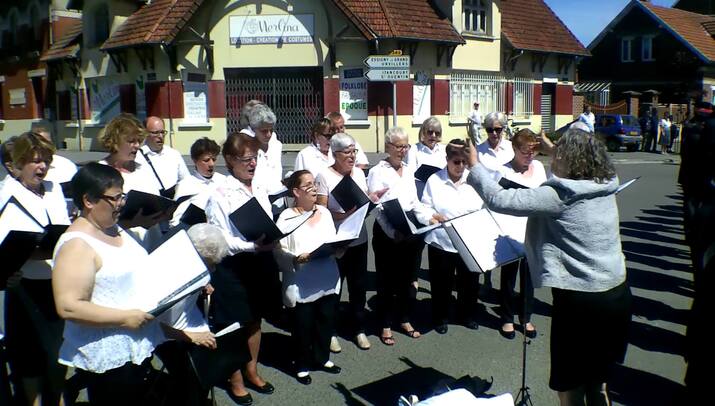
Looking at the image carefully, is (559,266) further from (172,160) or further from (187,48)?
(187,48)

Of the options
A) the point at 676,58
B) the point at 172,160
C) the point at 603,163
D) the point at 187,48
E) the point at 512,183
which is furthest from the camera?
the point at 676,58

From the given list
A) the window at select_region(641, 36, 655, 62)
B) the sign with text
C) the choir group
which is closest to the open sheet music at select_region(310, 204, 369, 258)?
the choir group

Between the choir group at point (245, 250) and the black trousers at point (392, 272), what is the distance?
0.02 m

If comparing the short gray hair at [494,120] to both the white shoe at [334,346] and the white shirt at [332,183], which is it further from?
the white shoe at [334,346]

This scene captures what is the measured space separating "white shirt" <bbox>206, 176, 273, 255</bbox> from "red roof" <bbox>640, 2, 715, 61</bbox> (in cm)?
3756

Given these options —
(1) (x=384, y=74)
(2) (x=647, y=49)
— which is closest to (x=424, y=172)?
(1) (x=384, y=74)

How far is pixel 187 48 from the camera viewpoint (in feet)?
64.8

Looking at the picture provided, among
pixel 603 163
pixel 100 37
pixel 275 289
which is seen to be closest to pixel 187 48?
pixel 100 37

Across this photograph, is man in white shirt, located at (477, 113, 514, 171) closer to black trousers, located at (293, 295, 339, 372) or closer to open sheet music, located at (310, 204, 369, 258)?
open sheet music, located at (310, 204, 369, 258)

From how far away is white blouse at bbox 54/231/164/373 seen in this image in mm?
2898

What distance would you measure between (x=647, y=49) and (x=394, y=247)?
3897 cm

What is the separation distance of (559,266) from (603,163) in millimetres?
589

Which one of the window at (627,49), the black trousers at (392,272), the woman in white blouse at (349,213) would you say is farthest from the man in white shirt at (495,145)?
the window at (627,49)

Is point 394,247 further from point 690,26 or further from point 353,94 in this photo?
point 690,26
